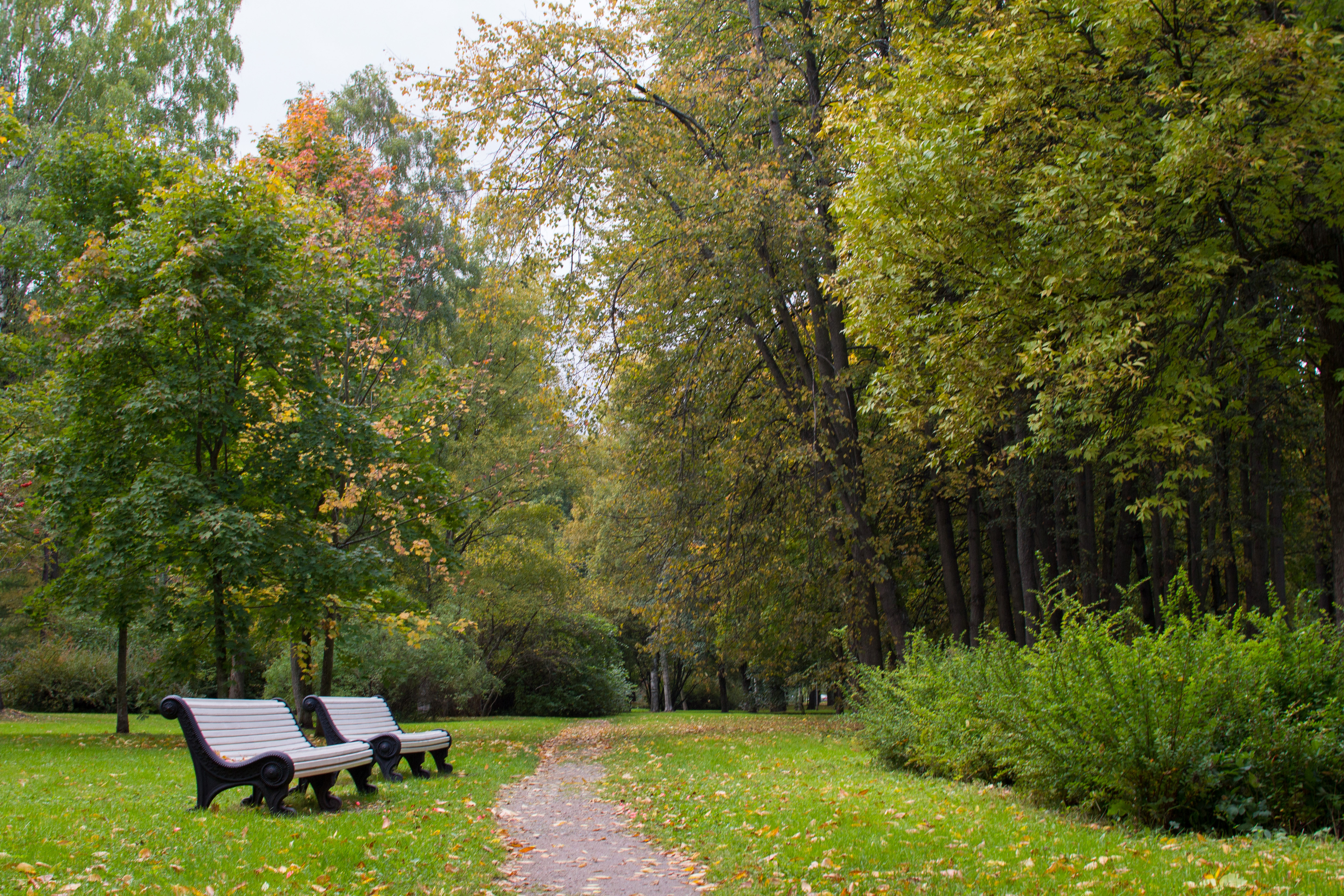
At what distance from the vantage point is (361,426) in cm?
1464

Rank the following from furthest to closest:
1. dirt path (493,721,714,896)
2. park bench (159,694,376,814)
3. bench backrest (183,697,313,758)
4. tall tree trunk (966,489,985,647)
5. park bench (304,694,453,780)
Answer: tall tree trunk (966,489,985,647), park bench (304,694,453,780), bench backrest (183,697,313,758), park bench (159,694,376,814), dirt path (493,721,714,896)

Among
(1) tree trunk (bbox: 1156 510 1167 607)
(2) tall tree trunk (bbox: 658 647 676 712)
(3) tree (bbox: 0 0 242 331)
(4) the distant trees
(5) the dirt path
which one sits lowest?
(2) tall tree trunk (bbox: 658 647 676 712)

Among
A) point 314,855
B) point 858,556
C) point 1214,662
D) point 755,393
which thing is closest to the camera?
point 314,855

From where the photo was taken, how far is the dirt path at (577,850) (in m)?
5.44

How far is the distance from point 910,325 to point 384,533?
1066 centimetres

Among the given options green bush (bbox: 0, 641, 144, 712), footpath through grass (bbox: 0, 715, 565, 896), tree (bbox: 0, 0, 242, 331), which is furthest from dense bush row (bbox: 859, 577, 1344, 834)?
green bush (bbox: 0, 641, 144, 712)

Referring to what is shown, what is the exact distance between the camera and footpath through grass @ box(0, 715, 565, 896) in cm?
470

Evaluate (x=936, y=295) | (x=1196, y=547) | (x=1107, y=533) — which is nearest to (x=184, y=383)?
(x=936, y=295)

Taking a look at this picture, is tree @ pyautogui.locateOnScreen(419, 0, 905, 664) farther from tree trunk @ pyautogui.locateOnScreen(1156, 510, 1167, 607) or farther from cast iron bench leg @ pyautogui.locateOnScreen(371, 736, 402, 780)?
cast iron bench leg @ pyautogui.locateOnScreen(371, 736, 402, 780)

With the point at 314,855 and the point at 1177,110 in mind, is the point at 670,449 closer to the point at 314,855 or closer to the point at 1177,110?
the point at 1177,110

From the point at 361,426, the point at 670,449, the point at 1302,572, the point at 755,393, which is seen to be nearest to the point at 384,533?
the point at 361,426

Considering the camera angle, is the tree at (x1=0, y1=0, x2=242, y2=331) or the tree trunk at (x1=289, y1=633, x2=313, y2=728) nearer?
the tree trunk at (x1=289, y1=633, x2=313, y2=728)

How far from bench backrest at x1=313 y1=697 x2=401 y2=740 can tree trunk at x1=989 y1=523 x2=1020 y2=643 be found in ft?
36.9

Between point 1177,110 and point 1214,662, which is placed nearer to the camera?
point 1214,662
